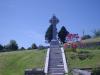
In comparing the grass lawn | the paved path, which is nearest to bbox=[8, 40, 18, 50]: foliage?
the grass lawn

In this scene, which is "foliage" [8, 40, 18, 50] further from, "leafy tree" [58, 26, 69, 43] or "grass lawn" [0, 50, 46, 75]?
"grass lawn" [0, 50, 46, 75]

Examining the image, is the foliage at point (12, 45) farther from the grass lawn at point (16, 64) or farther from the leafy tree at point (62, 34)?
the grass lawn at point (16, 64)

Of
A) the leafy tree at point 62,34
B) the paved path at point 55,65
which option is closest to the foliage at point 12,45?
the leafy tree at point 62,34

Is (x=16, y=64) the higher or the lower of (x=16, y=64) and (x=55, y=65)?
the higher

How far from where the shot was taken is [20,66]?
1423 inches

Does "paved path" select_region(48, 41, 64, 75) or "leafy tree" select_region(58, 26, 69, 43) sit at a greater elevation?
"leafy tree" select_region(58, 26, 69, 43)

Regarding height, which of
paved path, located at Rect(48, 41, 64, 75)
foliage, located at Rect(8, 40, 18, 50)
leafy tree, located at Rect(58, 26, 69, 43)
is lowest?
paved path, located at Rect(48, 41, 64, 75)

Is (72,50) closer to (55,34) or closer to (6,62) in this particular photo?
(6,62)

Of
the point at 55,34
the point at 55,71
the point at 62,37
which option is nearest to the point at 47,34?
the point at 62,37

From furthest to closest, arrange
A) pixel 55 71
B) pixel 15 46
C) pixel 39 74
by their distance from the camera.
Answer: pixel 15 46
pixel 55 71
pixel 39 74

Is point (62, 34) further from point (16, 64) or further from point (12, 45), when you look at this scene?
point (16, 64)

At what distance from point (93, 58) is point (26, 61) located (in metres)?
8.39

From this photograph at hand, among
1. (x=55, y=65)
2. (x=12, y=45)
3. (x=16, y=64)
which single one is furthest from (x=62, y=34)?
(x=55, y=65)

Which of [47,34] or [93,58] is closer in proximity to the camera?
[93,58]
